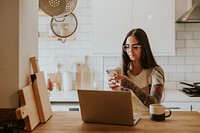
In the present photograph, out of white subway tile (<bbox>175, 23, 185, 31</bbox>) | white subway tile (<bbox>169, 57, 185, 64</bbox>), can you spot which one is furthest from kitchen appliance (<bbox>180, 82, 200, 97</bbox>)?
white subway tile (<bbox>175, 23, 185, 31</bbox>)

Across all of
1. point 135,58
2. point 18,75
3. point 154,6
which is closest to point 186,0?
point 154,6

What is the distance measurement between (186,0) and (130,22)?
0.84m

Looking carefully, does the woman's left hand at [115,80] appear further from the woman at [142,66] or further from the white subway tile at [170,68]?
the white subway tile at [170,68]

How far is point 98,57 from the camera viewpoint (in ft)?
11.7

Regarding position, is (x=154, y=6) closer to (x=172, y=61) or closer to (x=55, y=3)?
(x=172, y=61)

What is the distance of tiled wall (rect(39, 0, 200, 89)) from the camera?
346cm

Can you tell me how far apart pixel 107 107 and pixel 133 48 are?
0.92 m

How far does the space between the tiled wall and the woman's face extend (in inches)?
45.4

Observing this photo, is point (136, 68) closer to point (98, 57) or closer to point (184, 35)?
point (98, 57)

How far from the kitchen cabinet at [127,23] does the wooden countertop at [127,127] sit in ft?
5.41

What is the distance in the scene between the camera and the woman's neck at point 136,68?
2334 millimetres

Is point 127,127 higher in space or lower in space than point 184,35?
lower

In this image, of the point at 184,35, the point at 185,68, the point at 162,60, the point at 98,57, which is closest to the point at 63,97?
the point at 98,57

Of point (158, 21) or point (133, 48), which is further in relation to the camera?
point (158, 21)
